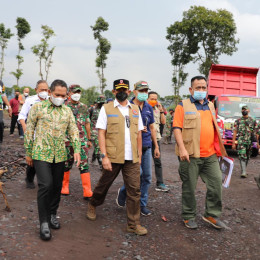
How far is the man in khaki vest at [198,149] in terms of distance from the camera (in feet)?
13.9

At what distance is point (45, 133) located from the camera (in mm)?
3490

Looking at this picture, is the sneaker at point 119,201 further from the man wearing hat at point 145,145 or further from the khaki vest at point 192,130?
the khaki vest at point 192,130

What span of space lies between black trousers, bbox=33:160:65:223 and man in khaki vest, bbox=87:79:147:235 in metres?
0.60

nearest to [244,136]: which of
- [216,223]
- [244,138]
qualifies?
[244,138]

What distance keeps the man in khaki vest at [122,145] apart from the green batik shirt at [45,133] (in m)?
0.56

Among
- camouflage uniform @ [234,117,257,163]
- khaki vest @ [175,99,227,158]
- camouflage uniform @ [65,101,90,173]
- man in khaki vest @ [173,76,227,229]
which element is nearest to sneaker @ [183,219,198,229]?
man in khaki vest @ [173,76,227,229]

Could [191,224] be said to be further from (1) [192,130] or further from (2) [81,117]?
(2) [81,117]

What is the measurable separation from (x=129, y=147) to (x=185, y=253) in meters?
1.49

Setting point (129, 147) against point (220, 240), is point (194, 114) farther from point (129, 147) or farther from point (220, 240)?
point (220, 240)

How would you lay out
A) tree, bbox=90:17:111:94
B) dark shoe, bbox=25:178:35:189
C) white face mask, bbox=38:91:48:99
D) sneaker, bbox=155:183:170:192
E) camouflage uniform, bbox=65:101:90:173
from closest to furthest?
camouflage uniform, bbox=65:101:90:173, white face mask, bbox=38:91:48:99, dark shoe, bbox=25:178:35:189, sneaker, bbox=155:183:170:192, tree, bbox=90:17:111:94

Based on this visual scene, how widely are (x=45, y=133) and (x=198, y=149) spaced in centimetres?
214

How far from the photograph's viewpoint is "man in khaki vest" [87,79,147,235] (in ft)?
12.7

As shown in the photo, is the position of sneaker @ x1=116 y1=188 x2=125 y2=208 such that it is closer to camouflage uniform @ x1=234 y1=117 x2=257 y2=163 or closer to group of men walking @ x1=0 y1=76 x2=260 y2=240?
group of men walking @ x1=0 y1=76 x2=260 y2=240

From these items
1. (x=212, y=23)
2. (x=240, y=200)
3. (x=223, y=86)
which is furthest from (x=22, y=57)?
(x=240, y=200)
